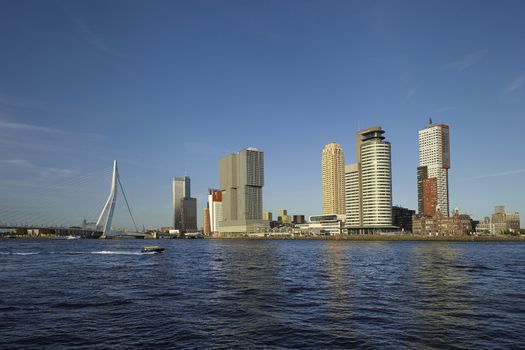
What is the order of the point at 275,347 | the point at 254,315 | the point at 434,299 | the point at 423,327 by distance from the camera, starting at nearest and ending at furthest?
the point at 275,347
the point at 423,327
the point at 254,315
the point at 434,299

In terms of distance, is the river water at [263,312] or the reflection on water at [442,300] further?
the reflection on water at [442,300]

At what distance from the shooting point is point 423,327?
30.2m

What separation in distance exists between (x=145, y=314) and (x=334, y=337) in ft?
50.3

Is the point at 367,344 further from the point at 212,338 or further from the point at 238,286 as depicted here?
the point at 238,286

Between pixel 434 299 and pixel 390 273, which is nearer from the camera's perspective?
pixel 434 299

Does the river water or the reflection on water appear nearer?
the river water

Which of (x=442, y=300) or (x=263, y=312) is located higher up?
(x=263, y=312)

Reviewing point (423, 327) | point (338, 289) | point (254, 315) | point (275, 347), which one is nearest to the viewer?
point (275, 347)

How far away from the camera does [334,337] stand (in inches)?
1104

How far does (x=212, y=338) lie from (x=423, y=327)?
1412 cm

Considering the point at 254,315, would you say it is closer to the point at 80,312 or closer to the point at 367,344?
the point at 367,344

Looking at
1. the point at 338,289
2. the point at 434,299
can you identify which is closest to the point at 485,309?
the point at 434,299

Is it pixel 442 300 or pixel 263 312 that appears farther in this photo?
pixel 442 300

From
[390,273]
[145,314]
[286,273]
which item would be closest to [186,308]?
[145,314]
